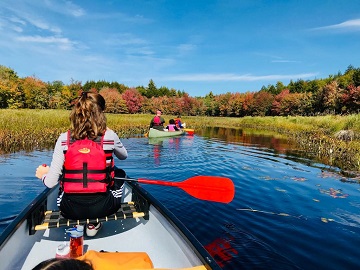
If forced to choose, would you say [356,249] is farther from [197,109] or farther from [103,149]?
[197,109]

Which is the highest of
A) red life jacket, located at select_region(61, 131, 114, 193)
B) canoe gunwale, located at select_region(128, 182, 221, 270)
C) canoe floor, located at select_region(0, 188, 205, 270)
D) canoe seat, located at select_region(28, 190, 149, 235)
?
red life jacket, located at select_region(61, 131, 114, 193)

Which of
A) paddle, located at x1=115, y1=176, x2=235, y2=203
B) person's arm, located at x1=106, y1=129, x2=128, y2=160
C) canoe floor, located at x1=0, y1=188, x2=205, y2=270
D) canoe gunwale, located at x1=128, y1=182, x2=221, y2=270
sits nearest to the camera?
canoe gunwale, located at x1=128, y1=182, x2=221, y2=270

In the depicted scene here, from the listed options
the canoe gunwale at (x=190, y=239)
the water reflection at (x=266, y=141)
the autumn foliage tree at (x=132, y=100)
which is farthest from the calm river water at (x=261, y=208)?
the autumn foliage tree at (x=132, y=100)

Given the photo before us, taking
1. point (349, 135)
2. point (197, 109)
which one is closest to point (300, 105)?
point (197, 109)

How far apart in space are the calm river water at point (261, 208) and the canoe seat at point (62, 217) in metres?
1.22

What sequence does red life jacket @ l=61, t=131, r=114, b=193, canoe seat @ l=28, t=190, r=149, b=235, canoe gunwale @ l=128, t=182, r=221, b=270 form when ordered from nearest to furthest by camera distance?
canoe gunwale @ l=128, t=182, r=221, b=270 → red life jacket @ l=61, t=131, r=114, b=193 → canoe seat @ l=28, t=190, r=149, b=235

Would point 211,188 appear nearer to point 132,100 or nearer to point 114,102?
point 114,102

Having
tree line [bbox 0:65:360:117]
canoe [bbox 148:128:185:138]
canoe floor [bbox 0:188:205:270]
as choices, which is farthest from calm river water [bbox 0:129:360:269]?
tree line [bbox 0:65:360:117]

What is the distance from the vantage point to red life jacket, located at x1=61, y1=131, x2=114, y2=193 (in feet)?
9.68

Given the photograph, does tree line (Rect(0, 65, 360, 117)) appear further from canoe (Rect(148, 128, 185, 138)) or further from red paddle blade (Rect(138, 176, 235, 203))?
red paddle blade (Rect(138, 176, 235, 203))

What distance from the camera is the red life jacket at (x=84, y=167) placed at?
2.95m

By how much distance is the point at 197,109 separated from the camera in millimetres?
71750

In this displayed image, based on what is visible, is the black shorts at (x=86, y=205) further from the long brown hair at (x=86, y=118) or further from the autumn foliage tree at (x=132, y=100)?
the autumn foliage tree at (x=132, y=100)

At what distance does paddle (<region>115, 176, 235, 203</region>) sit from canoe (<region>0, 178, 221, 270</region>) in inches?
21.4
